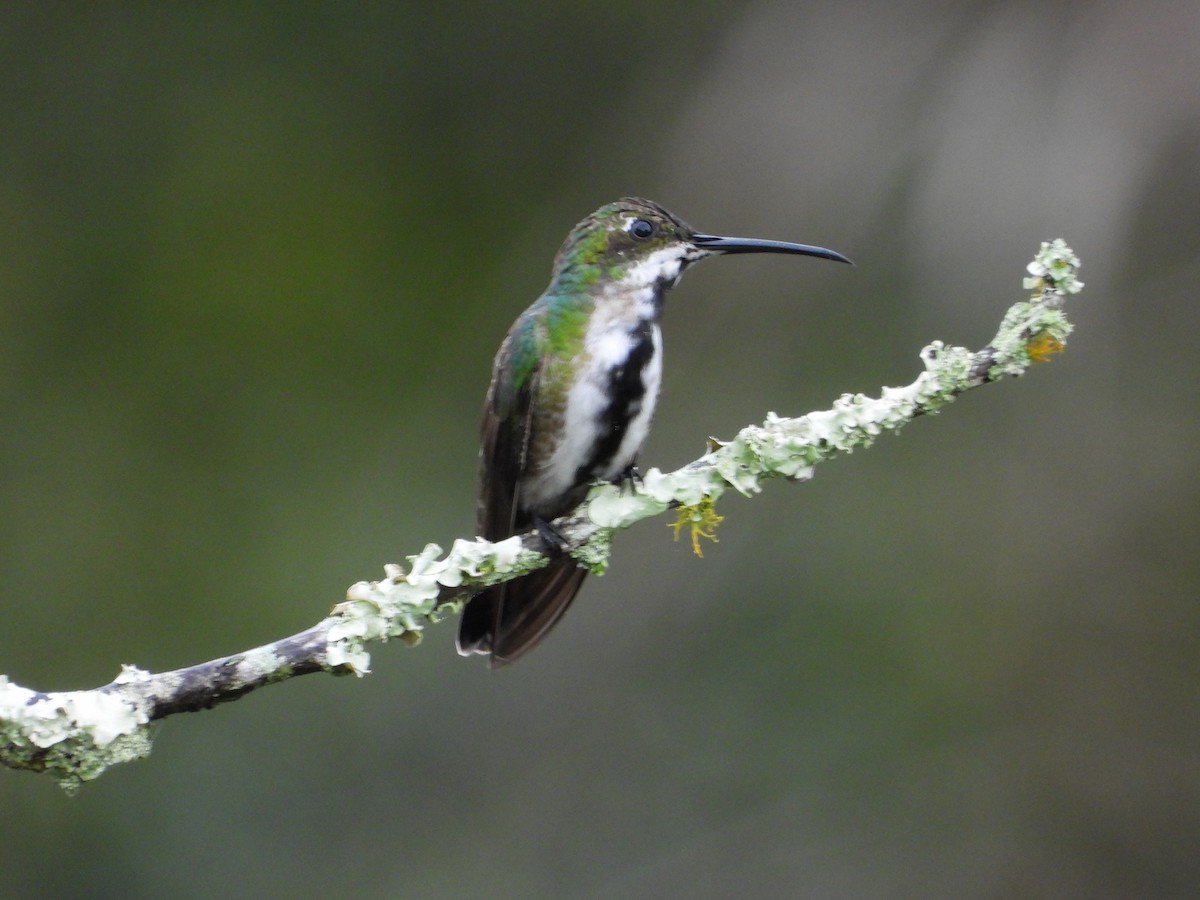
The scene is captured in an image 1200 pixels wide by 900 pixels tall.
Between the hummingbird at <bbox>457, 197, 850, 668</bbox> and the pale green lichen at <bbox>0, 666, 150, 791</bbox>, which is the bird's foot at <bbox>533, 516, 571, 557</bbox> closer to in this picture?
the hummingbird at <bbox>457, 197, 850, 668</bbox>

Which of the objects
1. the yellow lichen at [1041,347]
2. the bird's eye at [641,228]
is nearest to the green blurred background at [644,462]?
the bird's eye at [641,228]

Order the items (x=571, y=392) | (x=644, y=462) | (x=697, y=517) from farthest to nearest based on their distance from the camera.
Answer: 1. (x=644, y=462)
2. (x=571, y=392)
3. (x=697, y=517)

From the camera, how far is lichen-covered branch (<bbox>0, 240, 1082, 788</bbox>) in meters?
1.73

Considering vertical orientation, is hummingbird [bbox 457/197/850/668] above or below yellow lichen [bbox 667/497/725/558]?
above

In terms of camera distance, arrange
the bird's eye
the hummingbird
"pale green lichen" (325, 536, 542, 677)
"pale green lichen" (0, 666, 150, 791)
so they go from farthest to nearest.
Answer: the bird's eye → the hummingbird → "pale green lichen" (325, 536, 542, 677) → "pale green lichen" (0, 666, 150, 791)

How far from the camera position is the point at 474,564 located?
2041 mm

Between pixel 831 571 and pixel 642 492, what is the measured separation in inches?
133

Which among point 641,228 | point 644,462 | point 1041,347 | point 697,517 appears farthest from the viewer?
point 644,462

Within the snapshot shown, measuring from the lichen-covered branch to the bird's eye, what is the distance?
86cm

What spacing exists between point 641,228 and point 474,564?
116 centimetres

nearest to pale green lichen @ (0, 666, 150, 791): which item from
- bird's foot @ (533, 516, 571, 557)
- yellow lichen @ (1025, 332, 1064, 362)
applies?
bird's foot @ (533, 516, 571, 557)

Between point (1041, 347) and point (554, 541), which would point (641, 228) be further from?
point (1041, 347)

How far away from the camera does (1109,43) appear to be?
4.40m

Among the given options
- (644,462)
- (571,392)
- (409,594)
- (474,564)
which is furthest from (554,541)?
(644,462)
